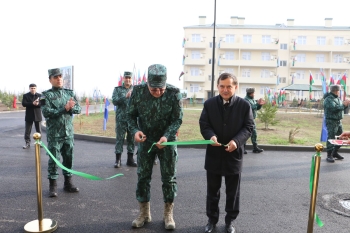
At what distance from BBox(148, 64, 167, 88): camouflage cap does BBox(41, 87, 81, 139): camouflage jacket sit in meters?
1.97

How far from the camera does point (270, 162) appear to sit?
7.41 metres

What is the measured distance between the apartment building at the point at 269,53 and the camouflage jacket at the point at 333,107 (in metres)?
43.6

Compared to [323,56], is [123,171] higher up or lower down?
lower down

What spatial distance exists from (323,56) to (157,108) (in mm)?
55835

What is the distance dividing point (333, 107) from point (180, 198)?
16.0 ft

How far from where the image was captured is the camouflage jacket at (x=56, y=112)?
4539 millimetres

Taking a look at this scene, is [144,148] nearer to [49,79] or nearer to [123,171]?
[49,79]

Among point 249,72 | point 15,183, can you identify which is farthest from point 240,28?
point 15,183

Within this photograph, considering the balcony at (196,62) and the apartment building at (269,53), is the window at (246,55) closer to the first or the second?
the apartment building at (269,53)

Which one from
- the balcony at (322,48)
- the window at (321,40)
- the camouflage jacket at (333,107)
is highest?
the window at (321,40)

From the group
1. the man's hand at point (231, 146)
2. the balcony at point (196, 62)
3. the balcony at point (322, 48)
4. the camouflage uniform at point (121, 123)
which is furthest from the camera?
the balcony at point (196, 62)

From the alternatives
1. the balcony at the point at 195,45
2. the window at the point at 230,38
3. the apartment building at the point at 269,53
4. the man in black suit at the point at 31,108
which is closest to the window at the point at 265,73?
the apartment building at the point at 269,53

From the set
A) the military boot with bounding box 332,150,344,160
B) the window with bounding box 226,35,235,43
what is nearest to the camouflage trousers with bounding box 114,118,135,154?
the military boot with bounding box 332,150,344,160

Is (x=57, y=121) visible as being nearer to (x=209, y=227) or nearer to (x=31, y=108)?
(x=209, y=227)
